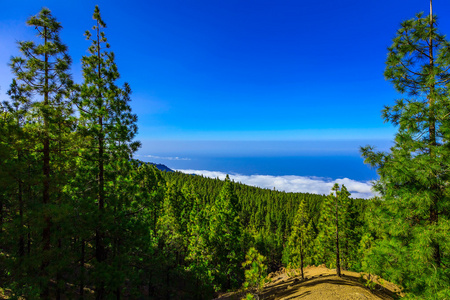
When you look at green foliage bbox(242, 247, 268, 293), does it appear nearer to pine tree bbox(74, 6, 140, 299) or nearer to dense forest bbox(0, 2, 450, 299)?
dense forest bbox(0, 2, 450, 299)

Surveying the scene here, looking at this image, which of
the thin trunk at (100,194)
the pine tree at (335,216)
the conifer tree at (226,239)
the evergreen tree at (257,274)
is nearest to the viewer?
the thin trunk at (100,194)

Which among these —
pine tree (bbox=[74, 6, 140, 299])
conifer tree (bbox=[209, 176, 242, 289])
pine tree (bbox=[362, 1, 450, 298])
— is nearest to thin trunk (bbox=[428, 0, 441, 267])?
pine tree (bbox=[362, 1, 450, 298])

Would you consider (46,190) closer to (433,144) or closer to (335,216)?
(433,144)

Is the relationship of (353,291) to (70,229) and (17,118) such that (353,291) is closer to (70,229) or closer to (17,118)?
(70,229)

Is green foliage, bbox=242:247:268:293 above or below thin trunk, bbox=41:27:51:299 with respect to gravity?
below

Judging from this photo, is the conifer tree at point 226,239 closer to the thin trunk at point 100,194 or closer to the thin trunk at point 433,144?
the thin trunk at point 100,194

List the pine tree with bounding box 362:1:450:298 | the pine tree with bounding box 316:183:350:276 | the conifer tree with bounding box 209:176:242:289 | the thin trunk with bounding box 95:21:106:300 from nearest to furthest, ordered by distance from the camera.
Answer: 1. the pine tree with bounding box 362:1:450:298
2. the thin trunk with bounding box 95:21:106:300
3. the conifer tree with bounding box 209:176:242:289
4. the pine tree with bounding box 316:183:350:276

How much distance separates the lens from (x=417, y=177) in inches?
246

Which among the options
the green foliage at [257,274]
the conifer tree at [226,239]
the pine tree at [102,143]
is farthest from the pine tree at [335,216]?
the pine tree at [102,143]

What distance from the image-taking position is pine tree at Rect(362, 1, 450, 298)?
6077mm

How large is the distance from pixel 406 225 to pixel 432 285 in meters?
1.83

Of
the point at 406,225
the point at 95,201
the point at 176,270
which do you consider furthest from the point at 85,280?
the point at 406,225

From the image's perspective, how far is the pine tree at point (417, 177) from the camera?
19.9ft

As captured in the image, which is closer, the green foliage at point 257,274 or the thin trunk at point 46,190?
the thin trunk at point 46,190
